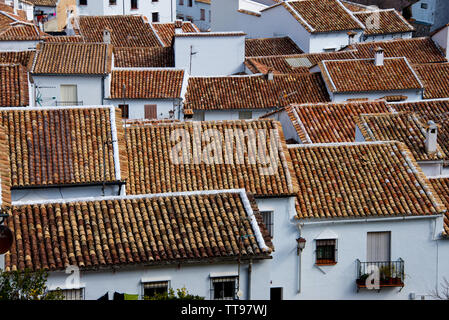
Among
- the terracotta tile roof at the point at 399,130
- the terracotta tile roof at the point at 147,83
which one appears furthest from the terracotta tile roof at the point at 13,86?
the terracotta tile roof at the point at 399,130

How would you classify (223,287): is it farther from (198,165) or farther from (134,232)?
(198,165)

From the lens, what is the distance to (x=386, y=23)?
5928 cm

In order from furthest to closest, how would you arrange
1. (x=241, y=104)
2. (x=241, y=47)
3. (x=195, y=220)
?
1. (x=241, y=47)
2. (x=241, y=104)
3. (x=195, y=220)

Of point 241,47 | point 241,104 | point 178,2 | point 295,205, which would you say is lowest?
point 295,205

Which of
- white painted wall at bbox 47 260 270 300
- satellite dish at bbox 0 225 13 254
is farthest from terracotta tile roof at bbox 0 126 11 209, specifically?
satellite dish at bbox 0 225 13 254

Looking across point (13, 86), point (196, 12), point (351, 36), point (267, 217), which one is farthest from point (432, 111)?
point (196, 12)

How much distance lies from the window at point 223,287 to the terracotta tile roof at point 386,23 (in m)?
40.4

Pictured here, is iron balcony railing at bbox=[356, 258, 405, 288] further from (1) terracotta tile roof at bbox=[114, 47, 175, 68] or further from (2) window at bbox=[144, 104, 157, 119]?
(1) terracotta tile roof at bbox=[114, 47, 175, 68]

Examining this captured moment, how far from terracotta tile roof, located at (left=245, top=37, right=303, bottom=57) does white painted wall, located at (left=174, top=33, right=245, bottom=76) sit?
427 cm

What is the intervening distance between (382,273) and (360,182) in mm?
2588

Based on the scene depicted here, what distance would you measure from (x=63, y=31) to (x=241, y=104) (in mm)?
31834

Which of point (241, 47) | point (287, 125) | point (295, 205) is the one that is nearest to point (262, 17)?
point (241, 47)

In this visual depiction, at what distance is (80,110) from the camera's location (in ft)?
80.9

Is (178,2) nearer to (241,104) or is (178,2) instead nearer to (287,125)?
(241,104)
